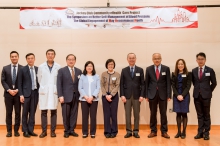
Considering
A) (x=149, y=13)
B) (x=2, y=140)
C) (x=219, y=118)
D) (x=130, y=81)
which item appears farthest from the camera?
(x=219, y=118)

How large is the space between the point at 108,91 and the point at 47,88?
1206 mm

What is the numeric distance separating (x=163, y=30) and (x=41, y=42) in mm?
3030

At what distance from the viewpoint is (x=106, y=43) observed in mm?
6000

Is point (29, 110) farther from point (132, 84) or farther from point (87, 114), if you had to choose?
point (132, 84)

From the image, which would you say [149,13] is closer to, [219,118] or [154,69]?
[154,69]

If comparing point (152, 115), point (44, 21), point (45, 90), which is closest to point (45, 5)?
point (44, 21)

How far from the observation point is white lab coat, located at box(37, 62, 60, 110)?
4.77 m

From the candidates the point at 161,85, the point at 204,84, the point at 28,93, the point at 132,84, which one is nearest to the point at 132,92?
the point at 132,84

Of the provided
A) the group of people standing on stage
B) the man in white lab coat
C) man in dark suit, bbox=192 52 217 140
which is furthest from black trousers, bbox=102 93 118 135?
man in dark suit, bbox=192 52 217 140

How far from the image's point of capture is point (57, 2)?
6.04 metres

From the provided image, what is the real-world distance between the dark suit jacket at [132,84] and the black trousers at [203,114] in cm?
112

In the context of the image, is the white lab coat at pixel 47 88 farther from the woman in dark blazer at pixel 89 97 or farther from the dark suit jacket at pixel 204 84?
the dark suit jacket at pixel 204 84

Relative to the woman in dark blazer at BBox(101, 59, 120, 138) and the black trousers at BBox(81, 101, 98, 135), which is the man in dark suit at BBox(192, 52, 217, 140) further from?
the black trousers at BBox(81, 101, 98, 135)

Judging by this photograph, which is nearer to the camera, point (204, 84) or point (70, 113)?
point (204, 84)
